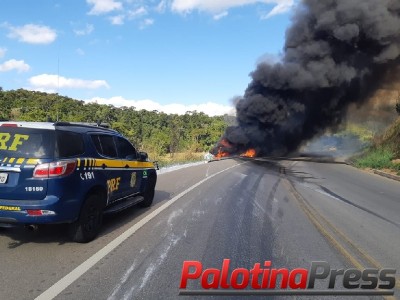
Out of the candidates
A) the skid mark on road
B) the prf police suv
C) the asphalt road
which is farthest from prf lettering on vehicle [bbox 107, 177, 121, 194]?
the skid mark on road

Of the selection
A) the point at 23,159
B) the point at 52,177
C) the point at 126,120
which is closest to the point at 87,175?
the point at 52,177

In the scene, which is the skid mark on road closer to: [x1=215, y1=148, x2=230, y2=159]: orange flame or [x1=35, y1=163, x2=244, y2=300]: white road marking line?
[x1=35, y1=163, x2=244, y2=300]: white road marking line

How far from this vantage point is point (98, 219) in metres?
6.46

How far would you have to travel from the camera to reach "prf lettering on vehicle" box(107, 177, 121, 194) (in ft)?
22.6

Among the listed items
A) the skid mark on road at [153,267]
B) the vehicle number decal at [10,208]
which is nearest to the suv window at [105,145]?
the vehicle number decal at [10,208]

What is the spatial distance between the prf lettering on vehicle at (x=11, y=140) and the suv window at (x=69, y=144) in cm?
45

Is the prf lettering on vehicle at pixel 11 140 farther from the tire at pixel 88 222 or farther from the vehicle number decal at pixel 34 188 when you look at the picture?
the tire at pixel 88 222

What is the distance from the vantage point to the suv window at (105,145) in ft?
22.3

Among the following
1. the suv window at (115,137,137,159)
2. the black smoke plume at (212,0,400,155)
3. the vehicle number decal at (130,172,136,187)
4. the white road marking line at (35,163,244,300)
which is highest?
the black smoke plume at (212,0,400,155)

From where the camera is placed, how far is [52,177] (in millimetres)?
5523

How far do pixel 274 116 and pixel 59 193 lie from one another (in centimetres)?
3279

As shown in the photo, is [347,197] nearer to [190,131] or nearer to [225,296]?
[225,296]

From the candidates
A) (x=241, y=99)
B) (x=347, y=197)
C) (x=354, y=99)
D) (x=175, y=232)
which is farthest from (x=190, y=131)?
(x=175, y=232)

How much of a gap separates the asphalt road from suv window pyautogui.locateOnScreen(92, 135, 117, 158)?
1.31 metres
